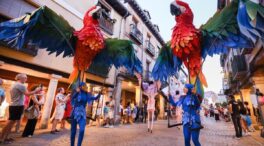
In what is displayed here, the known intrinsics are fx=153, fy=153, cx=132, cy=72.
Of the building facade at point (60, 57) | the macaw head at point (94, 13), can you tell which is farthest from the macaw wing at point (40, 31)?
the building facade at point (60, 57)

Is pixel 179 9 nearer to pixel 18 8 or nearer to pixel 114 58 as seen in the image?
pixel 114 58

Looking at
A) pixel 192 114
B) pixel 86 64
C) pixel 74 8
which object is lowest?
pixel 192 114

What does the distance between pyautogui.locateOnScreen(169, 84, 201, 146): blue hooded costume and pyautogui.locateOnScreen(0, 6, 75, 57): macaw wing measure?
2292 millimetres

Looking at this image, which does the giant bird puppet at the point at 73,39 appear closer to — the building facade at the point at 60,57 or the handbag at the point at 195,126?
the building facade at the point at 60,57

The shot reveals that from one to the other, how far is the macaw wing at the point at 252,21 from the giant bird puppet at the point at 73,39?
1.95m

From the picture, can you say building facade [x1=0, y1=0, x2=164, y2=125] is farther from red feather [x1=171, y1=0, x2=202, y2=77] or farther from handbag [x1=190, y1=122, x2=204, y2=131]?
handbag [x1=190, y1=122, x2=204, y2=131]

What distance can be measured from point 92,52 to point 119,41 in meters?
0.65

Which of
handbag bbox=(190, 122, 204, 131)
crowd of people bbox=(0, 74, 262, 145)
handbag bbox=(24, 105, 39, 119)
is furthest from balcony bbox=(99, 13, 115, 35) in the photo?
handbag bbox=(190, 122, 204, 131)

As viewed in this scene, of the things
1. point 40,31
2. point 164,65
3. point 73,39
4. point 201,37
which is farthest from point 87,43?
point 201,37

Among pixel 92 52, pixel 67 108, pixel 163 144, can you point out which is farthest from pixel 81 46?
pixel 67 108

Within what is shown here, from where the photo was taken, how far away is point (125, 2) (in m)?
13.9

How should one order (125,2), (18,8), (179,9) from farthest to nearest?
1. (125,2)
2. (18,8)
3. (179,9)

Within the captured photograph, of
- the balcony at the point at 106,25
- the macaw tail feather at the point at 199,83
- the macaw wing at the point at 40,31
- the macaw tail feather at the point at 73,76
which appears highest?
the balcony at the point at 106,25

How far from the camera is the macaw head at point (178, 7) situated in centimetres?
275
